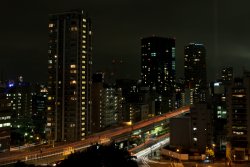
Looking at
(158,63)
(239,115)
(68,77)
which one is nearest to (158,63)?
(158,63)

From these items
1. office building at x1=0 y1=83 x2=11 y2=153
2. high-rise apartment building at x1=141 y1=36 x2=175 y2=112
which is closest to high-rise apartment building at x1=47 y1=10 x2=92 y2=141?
office building at x1=0 y1=83 x2=11 y2=153

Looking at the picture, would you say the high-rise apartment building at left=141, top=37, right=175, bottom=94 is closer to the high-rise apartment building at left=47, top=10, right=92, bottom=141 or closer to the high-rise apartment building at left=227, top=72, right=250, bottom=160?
the high-rise apartment building at left=47, top=10, right=92, bottom=141

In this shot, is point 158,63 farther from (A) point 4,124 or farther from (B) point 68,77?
(A) point 4,124

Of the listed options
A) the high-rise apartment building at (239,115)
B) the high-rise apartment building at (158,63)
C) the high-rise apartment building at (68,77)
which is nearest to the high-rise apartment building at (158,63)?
the high-rise apartment building at (158,63)

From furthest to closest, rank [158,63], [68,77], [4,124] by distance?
1. [158,63]
2. [68,77]
3. [4,124]

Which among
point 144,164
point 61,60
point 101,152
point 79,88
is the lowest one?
point 144,164

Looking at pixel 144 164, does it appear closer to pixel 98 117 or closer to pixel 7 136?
pixel 7 136

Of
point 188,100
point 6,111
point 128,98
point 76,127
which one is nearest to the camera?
point 6,111

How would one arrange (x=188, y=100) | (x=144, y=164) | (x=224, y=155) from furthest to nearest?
(x=188, y=100)
(x=224, y=155)
(x=144, y=164)

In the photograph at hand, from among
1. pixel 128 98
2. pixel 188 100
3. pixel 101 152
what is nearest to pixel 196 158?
pixel 101 152
